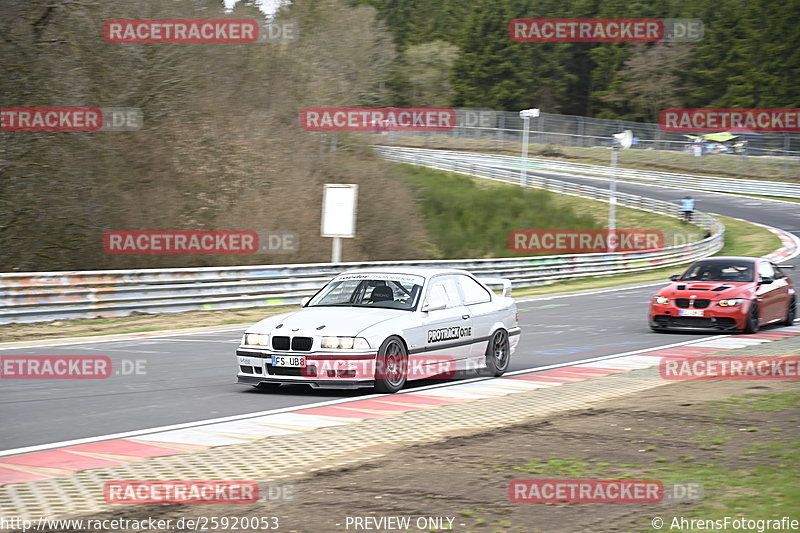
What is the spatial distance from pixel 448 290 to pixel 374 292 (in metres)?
1.02

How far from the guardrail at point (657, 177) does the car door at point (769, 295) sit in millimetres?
46813

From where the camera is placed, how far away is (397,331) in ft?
36.6

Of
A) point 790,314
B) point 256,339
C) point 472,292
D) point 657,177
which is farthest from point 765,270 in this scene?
point 657,177

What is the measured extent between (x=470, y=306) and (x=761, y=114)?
8032 cm

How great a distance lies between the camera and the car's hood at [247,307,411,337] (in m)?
10.9

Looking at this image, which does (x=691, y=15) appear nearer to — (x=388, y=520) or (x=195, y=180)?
(x=195, y=180)

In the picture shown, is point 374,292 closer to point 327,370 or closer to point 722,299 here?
point 327,370

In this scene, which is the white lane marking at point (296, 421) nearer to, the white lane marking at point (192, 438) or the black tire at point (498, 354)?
the white lane marking at point (192, 438)

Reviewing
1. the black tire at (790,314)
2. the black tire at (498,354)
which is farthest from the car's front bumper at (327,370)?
the black tire at (790,314)

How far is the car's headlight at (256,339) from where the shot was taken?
36.0ft

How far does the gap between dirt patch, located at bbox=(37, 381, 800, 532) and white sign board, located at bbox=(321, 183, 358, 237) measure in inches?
677

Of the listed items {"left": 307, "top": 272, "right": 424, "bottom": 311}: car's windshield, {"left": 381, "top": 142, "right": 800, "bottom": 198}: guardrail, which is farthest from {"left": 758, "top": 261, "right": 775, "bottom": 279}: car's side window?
{"left": 381, "top": 142, "right": 800, "bottom": 198}: guardrail

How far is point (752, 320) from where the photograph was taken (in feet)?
60.0

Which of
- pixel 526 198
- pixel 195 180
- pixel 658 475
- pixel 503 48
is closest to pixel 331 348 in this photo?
pixel 658 475
